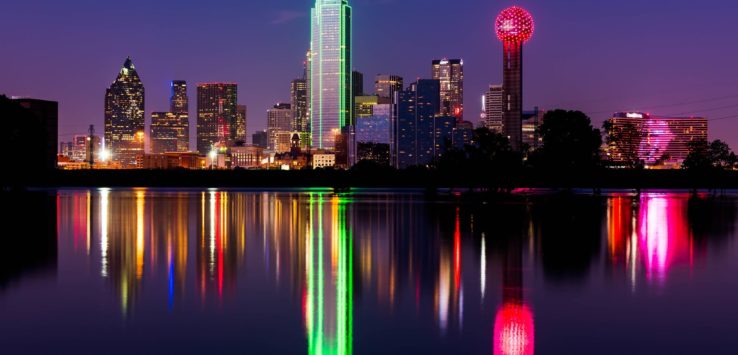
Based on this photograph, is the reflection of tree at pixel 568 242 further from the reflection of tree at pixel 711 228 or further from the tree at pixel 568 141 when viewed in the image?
the tree at pixel 568 141

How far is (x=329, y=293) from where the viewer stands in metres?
21.6

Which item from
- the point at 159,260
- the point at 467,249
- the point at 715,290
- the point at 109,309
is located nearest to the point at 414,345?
the point at 109,309

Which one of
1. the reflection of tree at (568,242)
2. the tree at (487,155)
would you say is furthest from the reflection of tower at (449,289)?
the tree at (487,155)

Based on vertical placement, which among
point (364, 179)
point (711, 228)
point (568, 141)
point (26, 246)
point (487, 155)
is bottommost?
point (711, 228)

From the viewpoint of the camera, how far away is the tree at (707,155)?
142975mm

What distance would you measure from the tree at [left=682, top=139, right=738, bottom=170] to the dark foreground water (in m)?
107

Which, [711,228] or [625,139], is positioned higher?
[625,139]

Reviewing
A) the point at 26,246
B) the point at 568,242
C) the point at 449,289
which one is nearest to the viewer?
the point at 449,289

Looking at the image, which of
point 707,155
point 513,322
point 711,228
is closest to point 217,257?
point 513,322

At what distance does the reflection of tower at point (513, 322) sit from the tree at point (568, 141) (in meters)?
97.3

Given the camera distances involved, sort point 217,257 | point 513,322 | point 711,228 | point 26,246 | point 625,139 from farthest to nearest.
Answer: point 625,139
point 711,228
point 26,246
point 217,257
point 513,322

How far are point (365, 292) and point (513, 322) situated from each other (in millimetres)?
4941

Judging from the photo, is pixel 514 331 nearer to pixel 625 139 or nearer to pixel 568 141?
pixel 568 141

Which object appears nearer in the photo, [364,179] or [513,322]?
[513,322]
